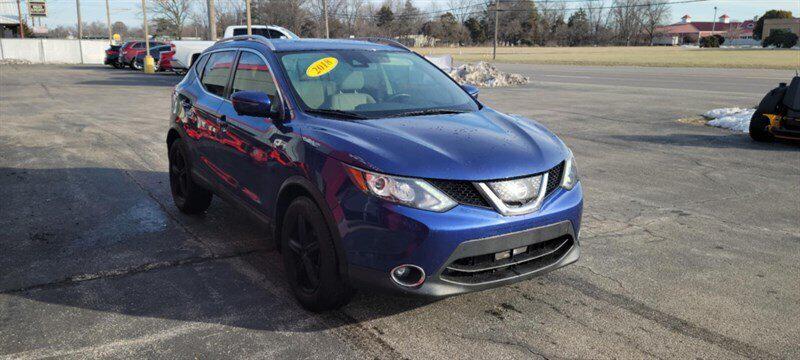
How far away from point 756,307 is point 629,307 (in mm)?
841

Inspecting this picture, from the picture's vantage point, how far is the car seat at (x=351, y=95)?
4.23 meters

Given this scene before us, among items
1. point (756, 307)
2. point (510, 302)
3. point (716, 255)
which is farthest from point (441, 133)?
point (716, 255)

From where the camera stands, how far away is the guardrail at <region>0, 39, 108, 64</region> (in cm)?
5222

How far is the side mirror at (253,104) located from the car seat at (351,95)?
44 centimetres

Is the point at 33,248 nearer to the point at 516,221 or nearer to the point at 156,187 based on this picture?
the point at 156,187

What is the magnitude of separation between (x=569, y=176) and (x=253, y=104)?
2061 millimetres

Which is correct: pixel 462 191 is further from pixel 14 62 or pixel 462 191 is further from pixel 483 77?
pixel 14 62

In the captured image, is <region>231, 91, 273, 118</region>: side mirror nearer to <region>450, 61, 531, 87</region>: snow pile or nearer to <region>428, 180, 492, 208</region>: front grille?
<region>428, 180, 492, 208</region>: front grille

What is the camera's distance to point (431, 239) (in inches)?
126

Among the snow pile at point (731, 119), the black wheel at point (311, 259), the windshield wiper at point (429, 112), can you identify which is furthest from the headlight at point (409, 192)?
the snow pile at point (731, 119)

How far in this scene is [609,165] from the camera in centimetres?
892

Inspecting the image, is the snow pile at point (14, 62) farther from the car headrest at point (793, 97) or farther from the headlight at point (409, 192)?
the headlight at point (409, 192)

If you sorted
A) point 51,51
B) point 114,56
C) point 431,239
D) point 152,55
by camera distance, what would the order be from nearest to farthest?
point 431,239 < point 152,55 < point 114,56 < point 51,51

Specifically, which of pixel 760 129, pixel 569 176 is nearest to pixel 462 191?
pixel 569 176
